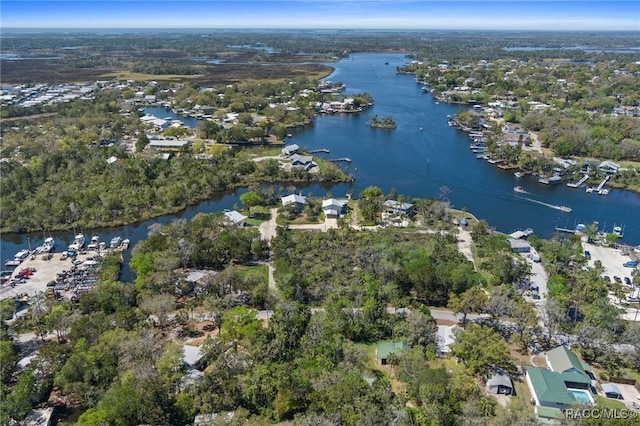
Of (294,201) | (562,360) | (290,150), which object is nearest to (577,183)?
(294,201)

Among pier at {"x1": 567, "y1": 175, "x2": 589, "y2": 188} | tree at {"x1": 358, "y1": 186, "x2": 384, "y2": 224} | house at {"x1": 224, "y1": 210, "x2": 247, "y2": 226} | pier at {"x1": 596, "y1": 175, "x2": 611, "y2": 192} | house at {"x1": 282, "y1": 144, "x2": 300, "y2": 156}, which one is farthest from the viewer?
house at {"x1": 282, "y1": 144, "x2": 300, "y2": 156}

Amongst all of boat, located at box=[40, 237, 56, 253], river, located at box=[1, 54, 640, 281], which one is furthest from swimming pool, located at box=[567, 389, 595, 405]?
boat, located at box=[40, 237, 56, 253]

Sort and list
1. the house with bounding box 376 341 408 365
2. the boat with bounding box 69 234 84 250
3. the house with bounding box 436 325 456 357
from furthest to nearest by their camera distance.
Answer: the boat with bounding box 69 234 84 250 → the house with bounding box 436 325 456 357 → the house with bounding box 376 341 408 365

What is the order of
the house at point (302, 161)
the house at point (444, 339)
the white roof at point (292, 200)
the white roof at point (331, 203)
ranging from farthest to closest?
the house at point (302, 161)
the white roof at point (292, 200)
the white roof at point (331, 203)
the house at point (444, 339)

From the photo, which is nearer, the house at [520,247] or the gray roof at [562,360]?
the gray roof at [562,360]

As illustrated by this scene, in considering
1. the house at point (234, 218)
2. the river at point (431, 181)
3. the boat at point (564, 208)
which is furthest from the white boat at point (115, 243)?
the boat at point (564, 208)

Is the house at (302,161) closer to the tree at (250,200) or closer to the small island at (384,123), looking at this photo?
the tree at (250,200)

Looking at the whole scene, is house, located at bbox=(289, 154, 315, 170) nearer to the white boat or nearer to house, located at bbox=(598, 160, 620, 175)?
the white boat
